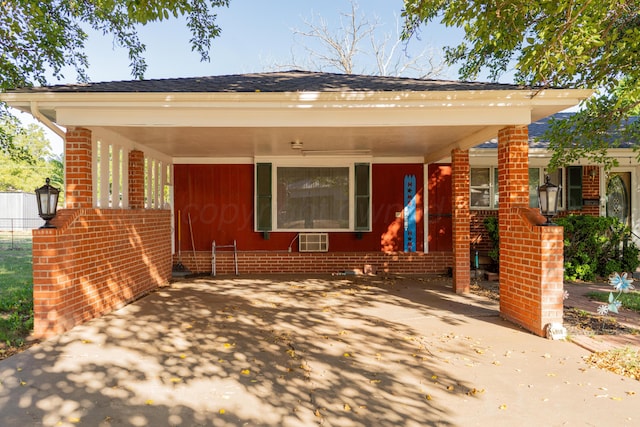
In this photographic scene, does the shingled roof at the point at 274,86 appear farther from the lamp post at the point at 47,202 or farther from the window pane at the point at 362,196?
the window pane at the point at 362,196

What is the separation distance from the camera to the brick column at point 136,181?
7215mm

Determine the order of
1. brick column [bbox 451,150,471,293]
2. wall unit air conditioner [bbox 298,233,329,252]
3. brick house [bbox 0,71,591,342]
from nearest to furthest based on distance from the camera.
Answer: brick house [bbox 0,71,591,342]
brick column [bbox 451,150,471,293]
wall unit air conditioner [bbox 298,233,329,252]

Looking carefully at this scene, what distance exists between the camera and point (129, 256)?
21.6 ft

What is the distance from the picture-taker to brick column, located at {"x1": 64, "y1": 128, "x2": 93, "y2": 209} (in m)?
5.29

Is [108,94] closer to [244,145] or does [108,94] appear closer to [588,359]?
[244,145]

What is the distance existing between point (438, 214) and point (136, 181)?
6369 mm

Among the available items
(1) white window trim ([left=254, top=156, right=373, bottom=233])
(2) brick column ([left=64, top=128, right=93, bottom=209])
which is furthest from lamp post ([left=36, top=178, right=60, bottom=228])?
(1) white window trim ([left=254, top=156, right=373, bottom=233])

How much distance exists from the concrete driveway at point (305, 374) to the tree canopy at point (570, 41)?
3315 millimetres

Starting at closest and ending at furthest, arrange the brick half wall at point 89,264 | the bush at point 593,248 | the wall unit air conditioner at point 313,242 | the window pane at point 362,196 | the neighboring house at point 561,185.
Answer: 1. the brick half wall at point 89,264
2. the bush at point 593,248
3. the window pane at point 362,196
4. the wall unit air conditioner at point 313,242
5. the neighboring house at point 561,185

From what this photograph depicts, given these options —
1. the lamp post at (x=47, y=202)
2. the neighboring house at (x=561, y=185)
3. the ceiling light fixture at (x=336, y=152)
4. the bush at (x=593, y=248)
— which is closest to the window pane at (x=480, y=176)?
the neighboring house at (x=561, y=185)

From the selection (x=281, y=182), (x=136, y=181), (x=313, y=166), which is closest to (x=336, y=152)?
(x=313, y=166)

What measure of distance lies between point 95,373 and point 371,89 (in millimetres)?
4412

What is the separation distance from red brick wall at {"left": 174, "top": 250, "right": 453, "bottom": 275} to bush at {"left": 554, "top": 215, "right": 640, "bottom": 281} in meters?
2.41

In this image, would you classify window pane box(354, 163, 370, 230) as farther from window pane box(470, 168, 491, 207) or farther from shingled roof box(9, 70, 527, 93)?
shingled roof box(9, 70, 527, 93)
